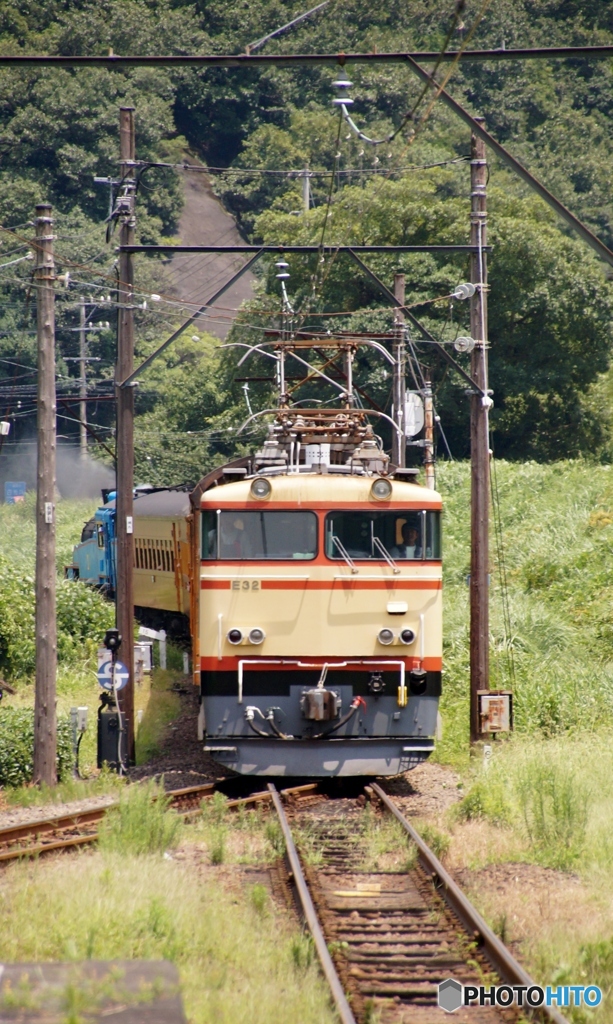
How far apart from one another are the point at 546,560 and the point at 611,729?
1078 cm

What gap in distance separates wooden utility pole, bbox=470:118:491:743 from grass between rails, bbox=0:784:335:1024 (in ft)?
22.4

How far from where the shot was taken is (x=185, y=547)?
20.4 m

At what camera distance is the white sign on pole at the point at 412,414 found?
85.6 ft

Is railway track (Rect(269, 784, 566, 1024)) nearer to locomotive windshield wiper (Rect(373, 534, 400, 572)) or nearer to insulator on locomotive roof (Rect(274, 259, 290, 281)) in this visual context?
locomotive windshield wiper (Rect(373, 534, 400, 572))

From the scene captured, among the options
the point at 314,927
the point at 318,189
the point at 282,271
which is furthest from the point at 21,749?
the point at 318,189

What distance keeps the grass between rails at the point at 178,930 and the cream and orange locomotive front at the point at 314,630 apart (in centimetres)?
316

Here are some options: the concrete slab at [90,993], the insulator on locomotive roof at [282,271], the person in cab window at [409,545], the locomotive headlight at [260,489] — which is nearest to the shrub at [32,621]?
the insulator on locomotive roof at [282,271]

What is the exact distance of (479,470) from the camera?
1630 centimetres

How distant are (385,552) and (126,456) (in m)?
5.65

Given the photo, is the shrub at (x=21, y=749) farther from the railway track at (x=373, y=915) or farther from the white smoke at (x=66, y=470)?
the white smoke at (x=66, y=470)

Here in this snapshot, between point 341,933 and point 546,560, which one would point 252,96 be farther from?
point 341,933

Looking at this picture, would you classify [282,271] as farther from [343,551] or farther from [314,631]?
[314,631]

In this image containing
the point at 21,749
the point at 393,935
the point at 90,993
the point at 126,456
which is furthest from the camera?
the point at 126,456

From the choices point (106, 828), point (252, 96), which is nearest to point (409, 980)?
point (106, 828)
